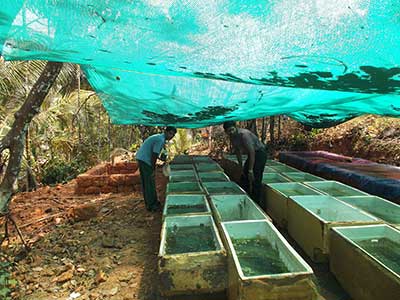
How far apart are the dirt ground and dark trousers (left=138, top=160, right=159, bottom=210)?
0.52 feet

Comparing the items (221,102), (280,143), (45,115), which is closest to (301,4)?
(221,102)

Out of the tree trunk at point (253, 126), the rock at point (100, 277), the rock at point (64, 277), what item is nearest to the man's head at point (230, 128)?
the rock at point (100, 277)

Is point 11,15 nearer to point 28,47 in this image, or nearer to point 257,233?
point 28,47

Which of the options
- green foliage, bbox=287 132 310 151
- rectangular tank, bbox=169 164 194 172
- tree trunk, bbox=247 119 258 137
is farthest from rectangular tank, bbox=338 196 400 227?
green foliage, bbox=287 132 310 151

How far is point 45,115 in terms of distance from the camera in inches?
239

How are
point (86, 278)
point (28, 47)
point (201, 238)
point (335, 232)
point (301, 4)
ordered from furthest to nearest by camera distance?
point (201, 238) → point (86, 278) → point (335, 232) → point (28, 47) → point (301, 4)

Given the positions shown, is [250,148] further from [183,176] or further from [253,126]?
[253,126]

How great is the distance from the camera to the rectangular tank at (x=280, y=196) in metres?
3.40

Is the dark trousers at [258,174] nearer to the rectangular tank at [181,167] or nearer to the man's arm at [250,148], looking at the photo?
the man's arm at [250,148]

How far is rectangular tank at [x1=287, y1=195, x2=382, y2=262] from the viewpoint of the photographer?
2449mm

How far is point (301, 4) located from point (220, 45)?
1.66 ft

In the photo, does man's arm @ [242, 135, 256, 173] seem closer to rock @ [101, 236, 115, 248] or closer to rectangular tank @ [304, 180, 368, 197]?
rectangular tank @ [304, 180, 368, 197]

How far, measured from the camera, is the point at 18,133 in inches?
94.1

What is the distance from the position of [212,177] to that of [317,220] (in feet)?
7.16
